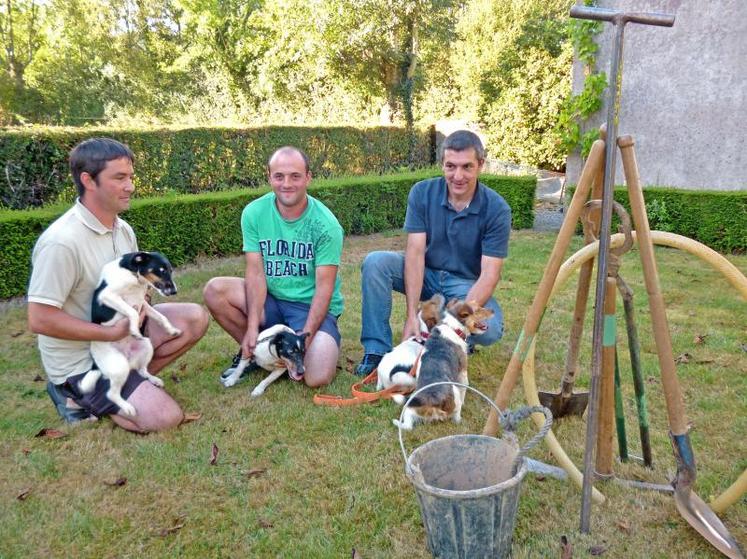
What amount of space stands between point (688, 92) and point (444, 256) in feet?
28.8

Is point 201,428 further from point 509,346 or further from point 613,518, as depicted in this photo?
point 509,346

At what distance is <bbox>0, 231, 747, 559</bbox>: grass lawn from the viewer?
8.66 ft

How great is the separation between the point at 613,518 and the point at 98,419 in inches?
127

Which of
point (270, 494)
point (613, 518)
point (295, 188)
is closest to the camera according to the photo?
point (613, 518)

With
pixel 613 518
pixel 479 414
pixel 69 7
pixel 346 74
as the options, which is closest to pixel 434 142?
pixel 346 74

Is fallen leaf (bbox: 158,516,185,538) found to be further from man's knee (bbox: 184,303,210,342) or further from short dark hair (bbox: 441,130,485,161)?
short dark hair (bbox: 441,130,485,161)

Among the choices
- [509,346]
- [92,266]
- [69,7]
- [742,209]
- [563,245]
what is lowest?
[509,346]

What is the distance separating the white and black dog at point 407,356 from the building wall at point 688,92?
851cm

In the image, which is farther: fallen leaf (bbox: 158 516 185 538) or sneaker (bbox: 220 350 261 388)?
sneaker (bbox: 220 350 261 388)

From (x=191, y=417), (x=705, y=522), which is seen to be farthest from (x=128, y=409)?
(x=705, y=522)

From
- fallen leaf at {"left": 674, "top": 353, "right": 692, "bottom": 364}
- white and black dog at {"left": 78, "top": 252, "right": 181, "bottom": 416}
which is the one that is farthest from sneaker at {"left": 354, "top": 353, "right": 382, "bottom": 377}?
fallen leaf at {"left": 674, "top": 353, "right": 692, "bottom": 364}

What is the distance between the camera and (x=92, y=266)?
348 cm

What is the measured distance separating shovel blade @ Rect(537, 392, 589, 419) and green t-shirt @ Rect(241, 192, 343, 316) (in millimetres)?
1844

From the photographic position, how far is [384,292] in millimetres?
4586
